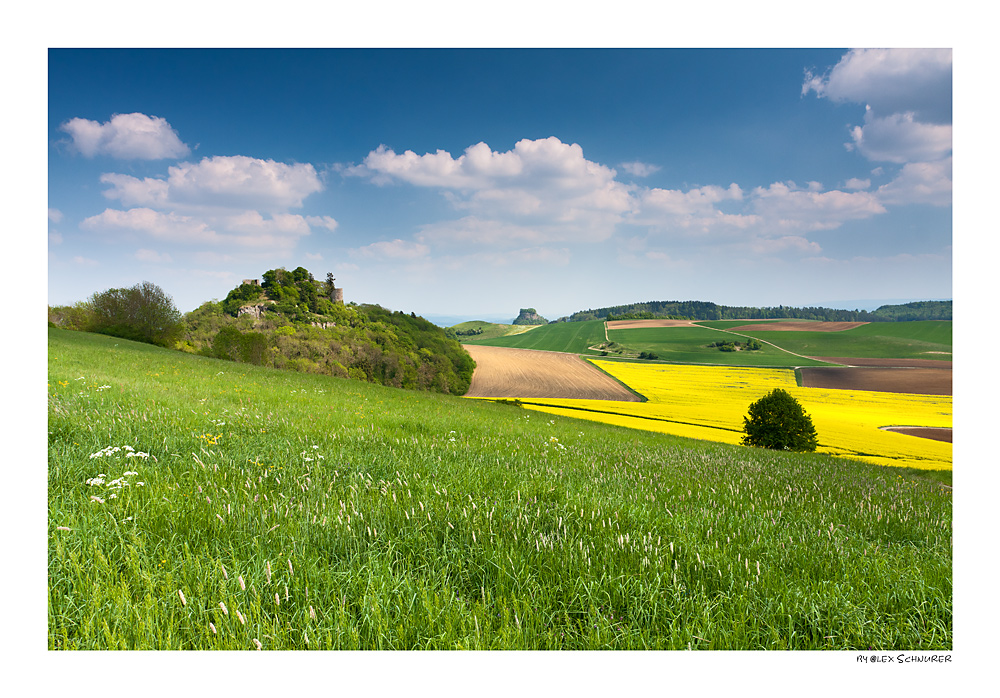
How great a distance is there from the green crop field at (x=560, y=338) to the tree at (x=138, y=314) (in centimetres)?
5675

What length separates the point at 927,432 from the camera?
29469 millimetres

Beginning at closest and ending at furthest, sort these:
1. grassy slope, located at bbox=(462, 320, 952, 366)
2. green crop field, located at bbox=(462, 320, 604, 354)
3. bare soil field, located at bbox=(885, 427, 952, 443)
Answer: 1. bare soil field, located at bbox=(885, 427, 952, 443)
2. grassy slope, located at bbox=(462, 320, 952, 366)
3. green crop field, located at bbox=(462, 320, 604, 354)

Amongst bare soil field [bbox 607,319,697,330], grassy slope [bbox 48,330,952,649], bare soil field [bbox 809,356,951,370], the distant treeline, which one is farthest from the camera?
bare soil field [bbox 607,319,697,330]

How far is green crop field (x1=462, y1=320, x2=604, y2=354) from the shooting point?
232ft

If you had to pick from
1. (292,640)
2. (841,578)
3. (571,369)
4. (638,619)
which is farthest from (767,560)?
(571,369)

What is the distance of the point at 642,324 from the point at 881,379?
27.2 metres

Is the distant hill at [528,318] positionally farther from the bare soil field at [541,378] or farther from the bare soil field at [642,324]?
the bare soil field at [642,324]

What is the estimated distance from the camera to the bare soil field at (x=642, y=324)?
54.9 m

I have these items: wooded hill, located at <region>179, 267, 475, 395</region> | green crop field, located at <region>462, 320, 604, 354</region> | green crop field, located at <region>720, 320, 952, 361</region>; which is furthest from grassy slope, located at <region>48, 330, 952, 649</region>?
green crop field, located at <region>462, 320, 604, 354</region>

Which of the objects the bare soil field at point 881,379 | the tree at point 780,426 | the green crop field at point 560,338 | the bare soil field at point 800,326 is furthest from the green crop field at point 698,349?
the tree at point 780,426

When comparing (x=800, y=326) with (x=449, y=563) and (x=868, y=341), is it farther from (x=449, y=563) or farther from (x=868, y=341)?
(x=449, y=563)

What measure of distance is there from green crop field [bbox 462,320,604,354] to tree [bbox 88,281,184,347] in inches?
2234

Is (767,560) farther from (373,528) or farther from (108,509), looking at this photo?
(108,509)

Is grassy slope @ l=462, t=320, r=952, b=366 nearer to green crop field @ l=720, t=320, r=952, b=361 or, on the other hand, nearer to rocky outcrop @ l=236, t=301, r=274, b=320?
green crop field @ l=720, t=320, r=952, b=361
